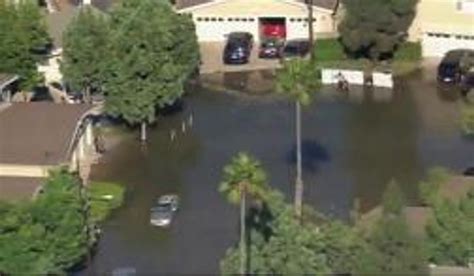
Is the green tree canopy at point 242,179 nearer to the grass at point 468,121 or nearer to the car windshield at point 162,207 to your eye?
the car windshield at point 162,207

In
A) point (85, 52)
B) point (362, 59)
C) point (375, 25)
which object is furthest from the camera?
point (362, 59)

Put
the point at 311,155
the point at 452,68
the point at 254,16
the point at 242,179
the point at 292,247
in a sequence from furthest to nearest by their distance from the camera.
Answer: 1. the point at 254,16
2. the point at 452,68
3. the point at 311,155
4. the point at 292,247
5. the point at 242,179

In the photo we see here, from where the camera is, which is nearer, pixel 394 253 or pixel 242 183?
pixel 242 183

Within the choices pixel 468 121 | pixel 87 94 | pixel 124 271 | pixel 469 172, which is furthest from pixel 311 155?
pixel 124 271

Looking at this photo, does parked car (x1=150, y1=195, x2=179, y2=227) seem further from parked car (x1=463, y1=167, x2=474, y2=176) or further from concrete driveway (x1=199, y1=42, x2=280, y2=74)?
concrete driveway (x1=199, y1=42, x2=280, y2=74)

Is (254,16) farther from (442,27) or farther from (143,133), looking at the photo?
(143,133)

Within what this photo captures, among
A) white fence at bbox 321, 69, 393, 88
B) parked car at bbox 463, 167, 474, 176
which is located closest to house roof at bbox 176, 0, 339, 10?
white fence at bbox 321, 69, 393, 88

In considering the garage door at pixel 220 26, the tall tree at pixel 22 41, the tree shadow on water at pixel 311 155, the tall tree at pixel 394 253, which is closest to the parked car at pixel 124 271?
the tall tree at pixel 394 253
